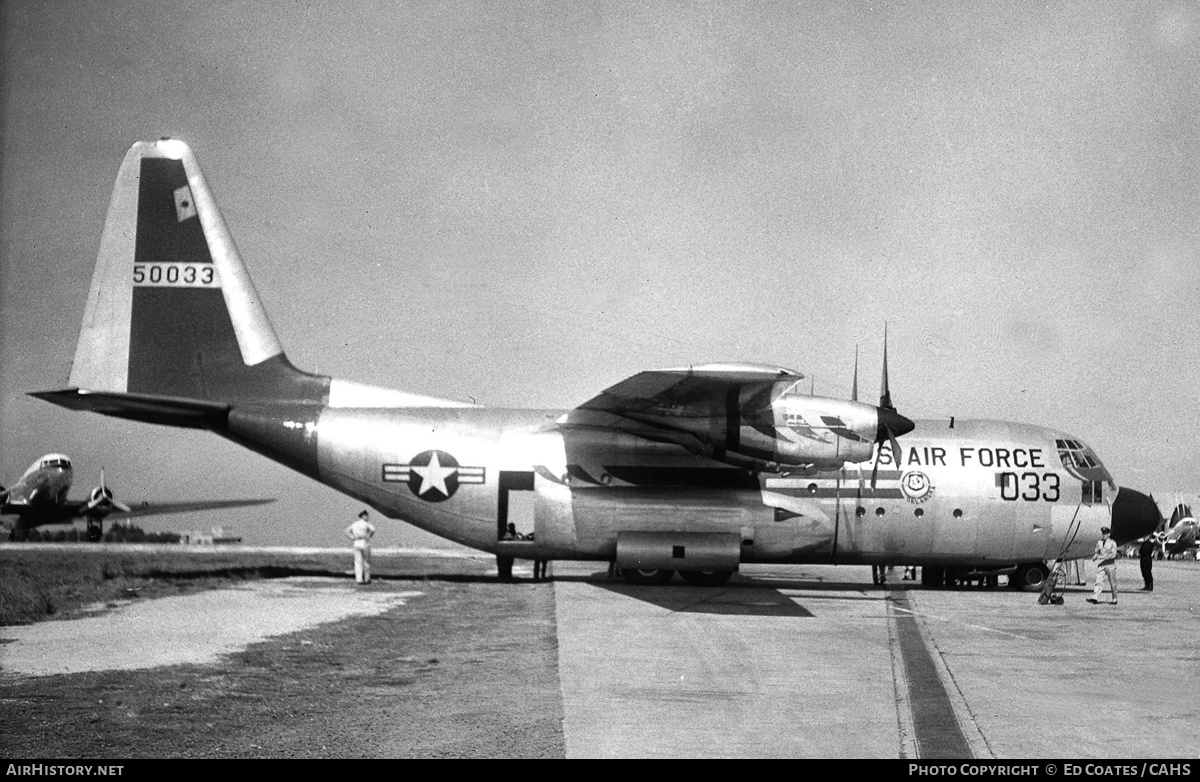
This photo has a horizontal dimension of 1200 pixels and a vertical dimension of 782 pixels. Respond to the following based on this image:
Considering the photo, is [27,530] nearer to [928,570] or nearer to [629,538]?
[629,538]

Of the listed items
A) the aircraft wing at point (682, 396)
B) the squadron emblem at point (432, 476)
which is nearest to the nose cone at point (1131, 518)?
the aircraft wing at point (682, 396)

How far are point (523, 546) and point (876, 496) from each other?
6729mm

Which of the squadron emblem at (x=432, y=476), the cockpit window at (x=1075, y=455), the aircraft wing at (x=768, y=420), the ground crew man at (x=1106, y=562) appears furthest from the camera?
the cockpit window at (x=1075, y=455)

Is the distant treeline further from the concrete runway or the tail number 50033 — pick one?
the concrete runway

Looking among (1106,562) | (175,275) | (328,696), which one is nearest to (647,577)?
(1106,562)

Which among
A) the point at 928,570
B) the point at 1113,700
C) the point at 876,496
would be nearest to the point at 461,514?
the point at 876,496

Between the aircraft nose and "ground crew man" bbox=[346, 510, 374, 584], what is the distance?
31.7ft

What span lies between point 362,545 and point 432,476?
73.7 inches

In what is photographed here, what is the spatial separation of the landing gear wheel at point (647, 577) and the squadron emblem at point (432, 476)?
3.47 m

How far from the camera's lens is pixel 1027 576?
21.4 m

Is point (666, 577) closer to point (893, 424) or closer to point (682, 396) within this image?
point (682, 396)

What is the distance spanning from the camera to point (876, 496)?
19.6m

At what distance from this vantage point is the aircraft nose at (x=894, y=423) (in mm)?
17938

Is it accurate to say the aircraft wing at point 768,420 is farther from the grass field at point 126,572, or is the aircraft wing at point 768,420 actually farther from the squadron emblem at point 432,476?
the grass field at point 126,572
